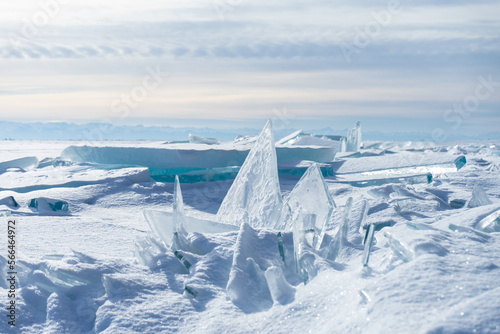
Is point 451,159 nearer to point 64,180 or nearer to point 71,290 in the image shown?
point 64,180

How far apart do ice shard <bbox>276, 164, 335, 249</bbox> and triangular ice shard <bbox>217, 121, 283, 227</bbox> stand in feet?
0.29

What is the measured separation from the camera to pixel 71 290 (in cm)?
224

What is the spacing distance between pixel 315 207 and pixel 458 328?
200 centimetres

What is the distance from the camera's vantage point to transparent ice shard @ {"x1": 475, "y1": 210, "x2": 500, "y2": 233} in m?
2.72

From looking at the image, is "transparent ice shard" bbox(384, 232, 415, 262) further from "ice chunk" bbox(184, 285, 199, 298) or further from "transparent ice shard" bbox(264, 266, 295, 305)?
"ice chunk" bbox(184, 285, 199, 298)

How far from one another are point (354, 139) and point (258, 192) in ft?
25.8

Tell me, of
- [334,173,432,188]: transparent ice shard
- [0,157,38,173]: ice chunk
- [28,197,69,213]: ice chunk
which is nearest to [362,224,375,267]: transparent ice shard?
[28,197,69,213]: ice chunk

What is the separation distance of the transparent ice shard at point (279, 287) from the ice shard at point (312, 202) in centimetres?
95

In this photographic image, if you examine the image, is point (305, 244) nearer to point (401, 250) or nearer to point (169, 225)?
point (401, 250)

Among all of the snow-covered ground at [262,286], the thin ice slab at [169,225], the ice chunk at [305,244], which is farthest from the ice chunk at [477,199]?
the thin ice slab at [169,225]

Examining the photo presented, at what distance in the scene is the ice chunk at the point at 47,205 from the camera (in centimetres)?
443

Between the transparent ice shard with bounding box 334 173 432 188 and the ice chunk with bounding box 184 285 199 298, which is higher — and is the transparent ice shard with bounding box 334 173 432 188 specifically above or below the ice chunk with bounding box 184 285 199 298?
above

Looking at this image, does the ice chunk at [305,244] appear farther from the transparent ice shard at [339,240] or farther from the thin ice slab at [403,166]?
the thin ice slab at [403,166]

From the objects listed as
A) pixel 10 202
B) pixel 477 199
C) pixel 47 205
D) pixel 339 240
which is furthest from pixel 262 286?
pixel 10 202
